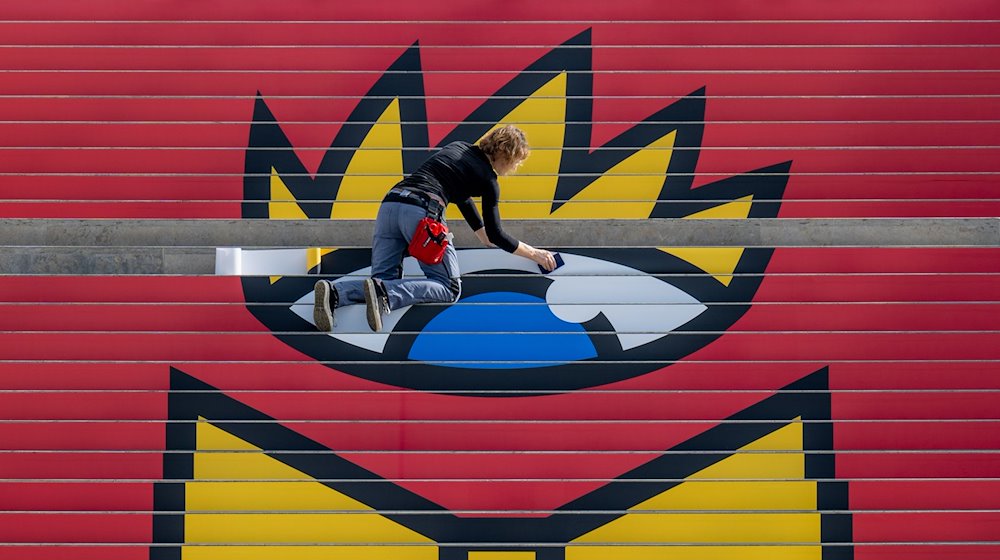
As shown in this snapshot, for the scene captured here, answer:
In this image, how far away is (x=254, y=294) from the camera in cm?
377

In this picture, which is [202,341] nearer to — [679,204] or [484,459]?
[484,459]

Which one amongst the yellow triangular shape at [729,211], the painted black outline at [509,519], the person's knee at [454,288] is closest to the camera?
the painted black outline at [509,519]

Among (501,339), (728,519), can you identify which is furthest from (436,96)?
(728,519)

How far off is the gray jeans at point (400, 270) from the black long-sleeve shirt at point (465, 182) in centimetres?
15

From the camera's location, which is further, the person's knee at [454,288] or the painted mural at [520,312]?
the person's knee at [454,288]

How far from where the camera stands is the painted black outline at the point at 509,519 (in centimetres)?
358

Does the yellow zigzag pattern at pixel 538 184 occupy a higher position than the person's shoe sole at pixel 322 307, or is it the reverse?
the yellow zigzag pattern at pixel 538 184

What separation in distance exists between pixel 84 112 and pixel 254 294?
55.0 inches

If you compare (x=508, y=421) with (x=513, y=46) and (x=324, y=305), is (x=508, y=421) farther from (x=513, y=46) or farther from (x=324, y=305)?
(x=513, y=46)

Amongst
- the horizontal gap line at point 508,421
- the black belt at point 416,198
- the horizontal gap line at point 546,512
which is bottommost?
the horizontal gap line at point 546,512

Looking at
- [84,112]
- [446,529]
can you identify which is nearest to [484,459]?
[446,529]

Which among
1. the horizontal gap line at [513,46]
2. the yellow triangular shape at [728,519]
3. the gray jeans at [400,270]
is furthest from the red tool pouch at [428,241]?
the yellow triangular shape at [728,519]

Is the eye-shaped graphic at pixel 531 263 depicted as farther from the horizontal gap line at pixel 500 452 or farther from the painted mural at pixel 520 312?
the horizontal gap line at pixel 500 452

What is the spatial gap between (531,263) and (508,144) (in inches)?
25.6
